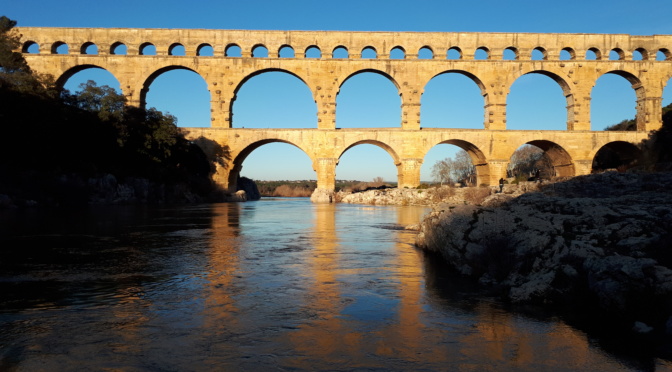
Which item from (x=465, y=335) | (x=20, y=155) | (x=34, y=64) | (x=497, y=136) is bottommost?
(x=465, y=335)

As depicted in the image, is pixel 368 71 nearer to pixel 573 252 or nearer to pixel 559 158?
→ pixel 559 158

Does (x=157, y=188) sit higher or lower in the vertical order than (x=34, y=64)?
lower

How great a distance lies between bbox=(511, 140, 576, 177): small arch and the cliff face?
2801 cm

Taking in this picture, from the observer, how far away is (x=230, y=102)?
107ft

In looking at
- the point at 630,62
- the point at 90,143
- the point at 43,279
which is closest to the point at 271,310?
the point at 43,279

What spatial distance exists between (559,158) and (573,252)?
33.2 meters

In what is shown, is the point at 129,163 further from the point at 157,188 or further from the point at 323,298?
the point at 323,298

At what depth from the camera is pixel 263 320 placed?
12.1 ft

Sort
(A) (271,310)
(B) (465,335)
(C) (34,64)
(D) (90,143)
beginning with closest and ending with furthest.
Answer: (B) (465,335) < (A) (271,310) < (D) (90,143) < (C) (34,64)

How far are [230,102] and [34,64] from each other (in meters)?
14.4

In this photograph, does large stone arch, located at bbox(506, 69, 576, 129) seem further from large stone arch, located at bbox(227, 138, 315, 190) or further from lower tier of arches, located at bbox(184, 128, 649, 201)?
large stone arch, located at bbox(227, 138, 315, 190)

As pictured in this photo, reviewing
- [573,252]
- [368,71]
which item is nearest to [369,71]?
[368,71]

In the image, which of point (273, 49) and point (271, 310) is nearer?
point (271, 310)

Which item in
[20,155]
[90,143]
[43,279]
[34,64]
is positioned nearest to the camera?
[43,279]
